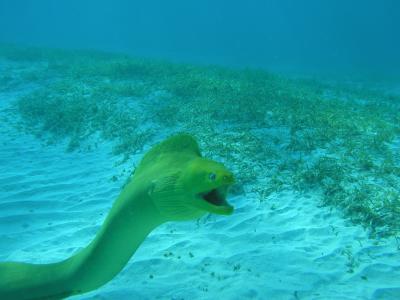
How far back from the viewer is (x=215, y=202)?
226 centimetres

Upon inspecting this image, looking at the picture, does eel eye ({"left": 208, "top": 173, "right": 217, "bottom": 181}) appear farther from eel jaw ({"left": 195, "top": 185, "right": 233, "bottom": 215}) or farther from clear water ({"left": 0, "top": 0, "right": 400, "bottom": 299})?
clear water ({"left": 0, "top": 0, "right": 400, "bottom": 299})

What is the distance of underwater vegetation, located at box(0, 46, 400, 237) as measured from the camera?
18.2 feet

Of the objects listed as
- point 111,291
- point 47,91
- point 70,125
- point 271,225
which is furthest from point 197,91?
point 111,291

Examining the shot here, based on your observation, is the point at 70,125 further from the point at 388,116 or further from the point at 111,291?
the point at 388,116

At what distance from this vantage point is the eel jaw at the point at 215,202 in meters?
2.11

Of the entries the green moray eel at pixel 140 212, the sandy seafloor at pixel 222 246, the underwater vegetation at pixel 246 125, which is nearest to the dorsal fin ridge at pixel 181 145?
the green moray eel at pixel 140 212

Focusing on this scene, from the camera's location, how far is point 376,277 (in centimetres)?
370

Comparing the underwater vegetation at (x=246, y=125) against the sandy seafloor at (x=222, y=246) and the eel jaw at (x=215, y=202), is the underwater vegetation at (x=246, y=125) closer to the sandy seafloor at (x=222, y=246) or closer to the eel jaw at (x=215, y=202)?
the sandy seafloor at (x=222, y=246)

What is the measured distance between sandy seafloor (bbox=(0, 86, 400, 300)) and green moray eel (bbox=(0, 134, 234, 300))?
72 cm

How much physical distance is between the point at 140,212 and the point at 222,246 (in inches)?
81.9

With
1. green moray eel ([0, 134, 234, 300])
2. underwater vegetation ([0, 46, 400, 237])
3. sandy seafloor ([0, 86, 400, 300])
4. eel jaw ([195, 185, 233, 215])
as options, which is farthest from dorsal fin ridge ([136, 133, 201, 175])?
underwater vegetation ([0, 46, 400, 237])

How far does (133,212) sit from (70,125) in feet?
22.6

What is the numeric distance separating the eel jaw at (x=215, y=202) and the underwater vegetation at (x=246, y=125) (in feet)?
10.8

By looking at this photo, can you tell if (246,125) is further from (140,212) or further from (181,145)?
(140,212)
